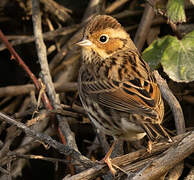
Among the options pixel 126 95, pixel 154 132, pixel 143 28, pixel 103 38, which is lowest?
pixel 154 132

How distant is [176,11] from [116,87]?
743 millimetres

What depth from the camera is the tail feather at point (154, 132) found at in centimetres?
228

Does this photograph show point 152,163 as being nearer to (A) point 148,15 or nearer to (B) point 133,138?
(B) point 133,138

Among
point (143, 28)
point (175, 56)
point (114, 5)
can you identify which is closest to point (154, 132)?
point (175, 56)

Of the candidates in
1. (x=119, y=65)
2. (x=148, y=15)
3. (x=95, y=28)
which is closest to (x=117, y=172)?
(x=119, y=65)

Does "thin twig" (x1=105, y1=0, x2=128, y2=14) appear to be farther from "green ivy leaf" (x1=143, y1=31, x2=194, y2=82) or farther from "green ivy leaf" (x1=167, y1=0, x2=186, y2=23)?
"green ivy leaf" (x1=167, y1=0, x2=186, y2=23)

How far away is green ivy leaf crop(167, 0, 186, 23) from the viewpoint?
9.81 feet

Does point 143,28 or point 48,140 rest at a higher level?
point 143,28

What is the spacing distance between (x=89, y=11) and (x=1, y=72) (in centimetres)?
97

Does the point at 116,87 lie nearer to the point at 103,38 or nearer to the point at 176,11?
the point at 103,38

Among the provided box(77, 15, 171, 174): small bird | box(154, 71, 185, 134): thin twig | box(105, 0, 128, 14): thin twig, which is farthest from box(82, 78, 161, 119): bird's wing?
box(105, 0, 128, 14): thin twig

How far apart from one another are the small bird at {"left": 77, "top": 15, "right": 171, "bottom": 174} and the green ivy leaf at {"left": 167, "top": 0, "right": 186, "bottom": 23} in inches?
13.2

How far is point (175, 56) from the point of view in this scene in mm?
3150

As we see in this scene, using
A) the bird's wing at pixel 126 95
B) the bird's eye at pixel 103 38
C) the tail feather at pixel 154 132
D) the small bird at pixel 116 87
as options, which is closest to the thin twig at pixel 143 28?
the small bird at pixel 116 87
